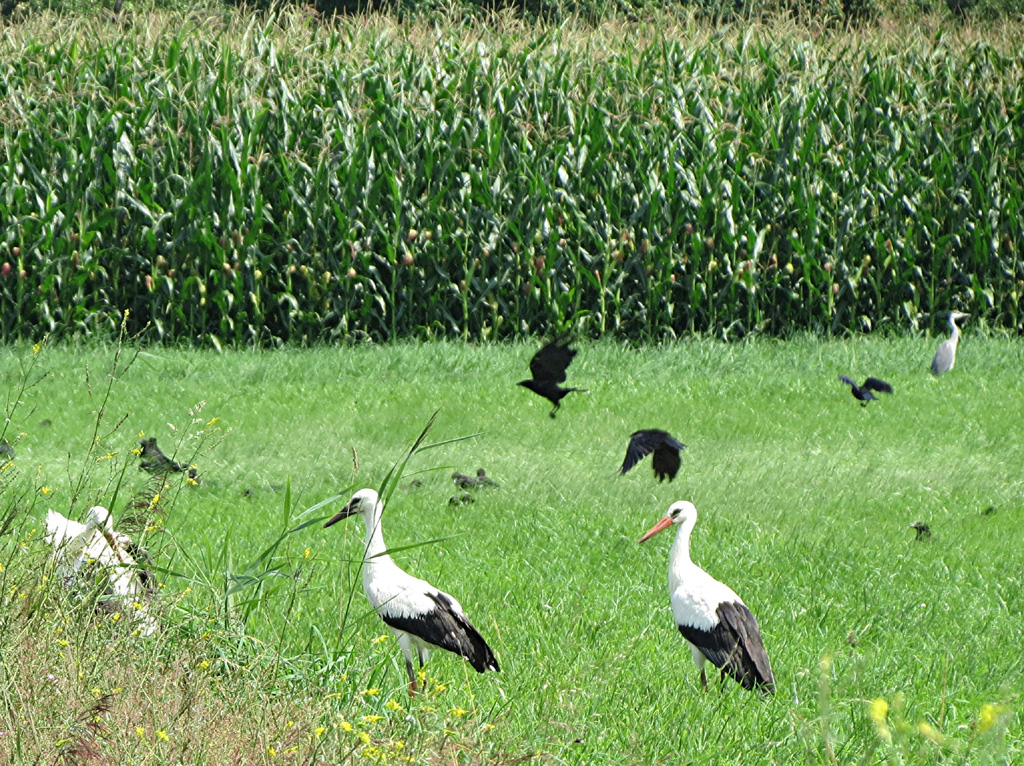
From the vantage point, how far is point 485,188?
12156 mm

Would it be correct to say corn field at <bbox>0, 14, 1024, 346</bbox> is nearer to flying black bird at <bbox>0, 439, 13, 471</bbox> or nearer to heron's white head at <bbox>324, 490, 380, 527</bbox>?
flying black bird at <bbox>0, 439, 13, 471</bbox>

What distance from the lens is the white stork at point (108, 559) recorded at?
13.7 ft

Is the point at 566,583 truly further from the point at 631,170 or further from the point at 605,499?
the point at 631,170

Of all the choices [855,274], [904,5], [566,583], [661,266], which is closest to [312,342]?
[661,266]

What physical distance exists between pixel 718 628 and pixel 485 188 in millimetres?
8186

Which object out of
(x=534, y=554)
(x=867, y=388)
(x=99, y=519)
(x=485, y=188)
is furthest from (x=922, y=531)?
(x=485, y=188)

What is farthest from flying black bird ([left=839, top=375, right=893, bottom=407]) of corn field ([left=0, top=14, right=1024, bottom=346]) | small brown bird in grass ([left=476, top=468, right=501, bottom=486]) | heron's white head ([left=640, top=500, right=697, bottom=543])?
corn field ([left=0, top=14, right=1024, bottom=346])

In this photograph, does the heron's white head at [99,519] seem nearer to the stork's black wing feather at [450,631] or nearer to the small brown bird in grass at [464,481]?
the stork's black wing feather at [450,631]

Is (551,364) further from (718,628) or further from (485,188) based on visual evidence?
(485,188)

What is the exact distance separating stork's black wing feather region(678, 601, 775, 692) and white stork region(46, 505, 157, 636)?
6.11ft

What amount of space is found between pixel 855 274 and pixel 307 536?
7.74 metres

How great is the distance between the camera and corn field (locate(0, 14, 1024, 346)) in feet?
39.5

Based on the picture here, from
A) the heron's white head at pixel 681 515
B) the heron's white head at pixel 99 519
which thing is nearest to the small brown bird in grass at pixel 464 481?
the heron's white head at pixel 681 515

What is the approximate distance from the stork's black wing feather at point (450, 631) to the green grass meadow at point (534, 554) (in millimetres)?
104
